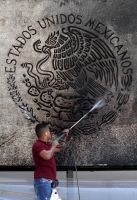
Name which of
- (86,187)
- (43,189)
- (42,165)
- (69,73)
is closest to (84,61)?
(69,73)

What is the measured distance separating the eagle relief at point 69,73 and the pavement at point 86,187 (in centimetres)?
74

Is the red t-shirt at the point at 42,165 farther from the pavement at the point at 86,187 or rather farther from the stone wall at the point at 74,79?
the stone wall at the point at 74,79

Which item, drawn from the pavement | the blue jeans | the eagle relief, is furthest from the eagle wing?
the blue jeans

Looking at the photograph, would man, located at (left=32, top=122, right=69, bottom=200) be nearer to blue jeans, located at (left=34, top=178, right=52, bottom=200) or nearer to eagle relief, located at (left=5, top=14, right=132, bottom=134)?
blue jeans, located at (left=34, top=178, right=52, bottom=200)

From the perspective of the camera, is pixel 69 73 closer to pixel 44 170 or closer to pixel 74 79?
pixel 74 79

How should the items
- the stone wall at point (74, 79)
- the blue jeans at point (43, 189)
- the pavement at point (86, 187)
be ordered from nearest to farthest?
1. the blue jeans at point (43, 189)
2. the pavement at point (86, 187)
3. the stone wall at point (74, 79)

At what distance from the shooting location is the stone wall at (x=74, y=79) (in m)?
9.59

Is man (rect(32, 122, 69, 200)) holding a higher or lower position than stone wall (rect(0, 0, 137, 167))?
lower

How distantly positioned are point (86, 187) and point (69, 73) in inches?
68.1

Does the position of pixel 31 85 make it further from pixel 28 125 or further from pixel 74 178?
pixel 74 178

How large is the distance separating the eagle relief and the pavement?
737mm

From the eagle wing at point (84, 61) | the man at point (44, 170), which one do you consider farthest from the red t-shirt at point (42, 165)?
the eagle wing at point (84, 61)

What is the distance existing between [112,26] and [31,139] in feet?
6.75

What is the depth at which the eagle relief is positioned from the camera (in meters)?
9.59
